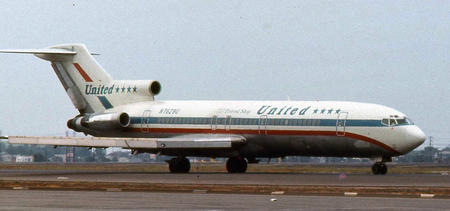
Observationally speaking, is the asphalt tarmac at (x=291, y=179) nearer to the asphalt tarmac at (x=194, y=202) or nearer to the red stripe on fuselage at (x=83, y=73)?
the asphalt tarmac at (x=194, y=202)

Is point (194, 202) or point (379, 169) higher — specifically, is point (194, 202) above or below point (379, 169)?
below

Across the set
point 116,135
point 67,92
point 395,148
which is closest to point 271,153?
point 395,148

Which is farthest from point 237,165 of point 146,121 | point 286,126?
point 146,121

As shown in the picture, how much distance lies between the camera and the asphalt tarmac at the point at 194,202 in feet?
75.8

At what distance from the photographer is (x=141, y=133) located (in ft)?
188

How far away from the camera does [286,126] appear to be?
50.1m

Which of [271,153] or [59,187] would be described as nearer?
[59,187]

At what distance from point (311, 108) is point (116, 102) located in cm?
1519

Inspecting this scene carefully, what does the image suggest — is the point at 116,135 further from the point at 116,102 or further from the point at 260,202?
the point at 260,202

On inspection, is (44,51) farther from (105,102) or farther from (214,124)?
(214,124)

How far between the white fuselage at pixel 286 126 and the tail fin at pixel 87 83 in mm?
1129

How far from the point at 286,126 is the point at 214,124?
5.27m

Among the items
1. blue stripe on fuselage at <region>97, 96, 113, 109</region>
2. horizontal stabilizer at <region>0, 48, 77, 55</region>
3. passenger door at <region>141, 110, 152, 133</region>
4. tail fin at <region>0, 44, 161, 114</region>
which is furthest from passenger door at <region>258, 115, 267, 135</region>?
horizontal stabilizer at <region>0, 48, 77, 55</region>

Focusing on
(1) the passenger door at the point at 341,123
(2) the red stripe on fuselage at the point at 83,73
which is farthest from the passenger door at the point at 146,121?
(1) the passenger door at the point at 341,123
